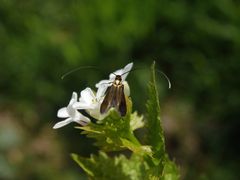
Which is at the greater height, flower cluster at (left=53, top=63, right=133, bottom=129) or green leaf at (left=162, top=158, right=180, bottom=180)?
flower cluster at (left=53, top=63, right=133, bottom=129)

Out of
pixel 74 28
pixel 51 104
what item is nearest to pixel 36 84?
pixel 51 104

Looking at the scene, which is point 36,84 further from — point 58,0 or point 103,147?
point 103,147

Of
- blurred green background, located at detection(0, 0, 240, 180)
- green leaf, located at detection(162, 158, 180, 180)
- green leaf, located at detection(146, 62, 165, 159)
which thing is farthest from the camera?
blurred green background, located at detection(0, 0, 240, 180)

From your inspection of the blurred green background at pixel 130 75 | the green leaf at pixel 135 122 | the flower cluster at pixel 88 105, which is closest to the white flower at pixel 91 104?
the flower cluster at pixel 88 105

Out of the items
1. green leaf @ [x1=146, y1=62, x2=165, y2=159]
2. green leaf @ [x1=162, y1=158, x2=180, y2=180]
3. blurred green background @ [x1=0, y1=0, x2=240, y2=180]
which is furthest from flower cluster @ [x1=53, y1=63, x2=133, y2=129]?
blurred green background @ [x1=0, y1=0, x2=240, y2=180]

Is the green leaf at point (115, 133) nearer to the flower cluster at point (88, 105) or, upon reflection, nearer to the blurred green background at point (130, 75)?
Answer: the flower cluster at point (88, 105)

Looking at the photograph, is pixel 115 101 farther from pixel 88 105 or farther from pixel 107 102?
pixel 88 105

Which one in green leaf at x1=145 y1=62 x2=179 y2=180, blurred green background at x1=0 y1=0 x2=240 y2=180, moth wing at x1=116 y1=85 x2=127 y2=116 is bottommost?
green leaf at x1=145 y1=62 x2=179 y2=180

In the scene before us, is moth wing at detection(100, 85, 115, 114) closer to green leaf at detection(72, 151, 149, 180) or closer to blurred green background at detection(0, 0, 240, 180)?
green leaf at detection(72, 151, 149, 180)
